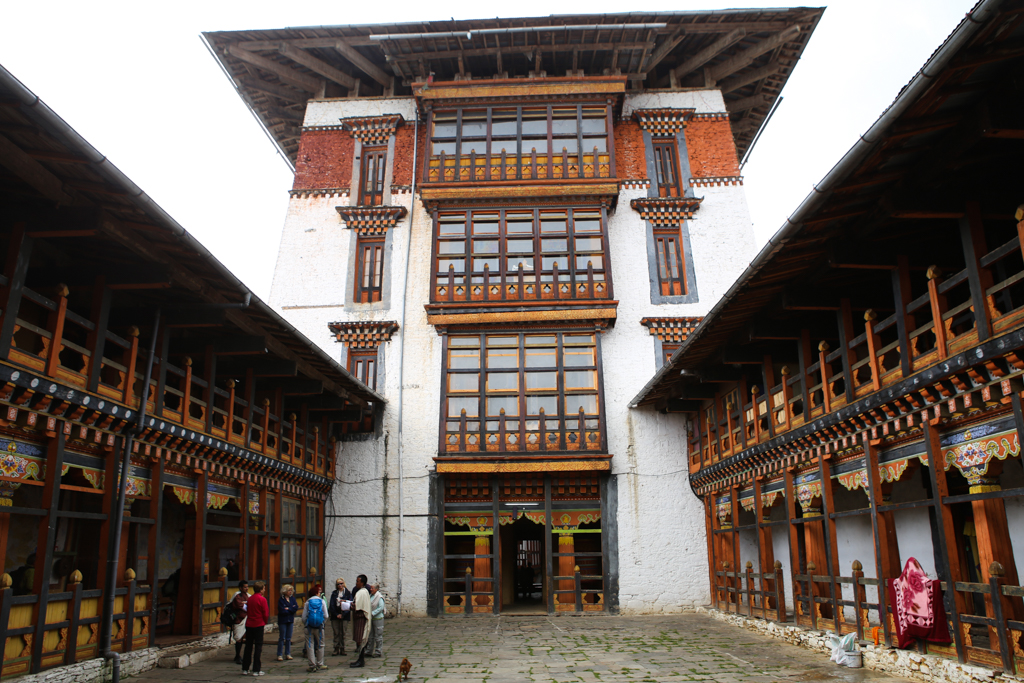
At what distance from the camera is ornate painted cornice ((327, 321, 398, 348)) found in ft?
58.7

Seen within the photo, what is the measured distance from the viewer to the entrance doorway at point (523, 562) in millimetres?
18828

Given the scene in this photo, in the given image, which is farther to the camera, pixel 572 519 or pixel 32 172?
pixel 572 519

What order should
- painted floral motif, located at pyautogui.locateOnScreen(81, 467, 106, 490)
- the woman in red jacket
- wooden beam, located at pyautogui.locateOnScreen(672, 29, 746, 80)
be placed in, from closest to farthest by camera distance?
painted floral motif, located at pyautogui.locateOnScreen(81, 467, 106, 490), the woman in red jacket, wooden beam, located at pyautogui.locateOnScreen(672, 29, 746, 80)

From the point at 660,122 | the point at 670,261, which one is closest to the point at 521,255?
the point at 670,261

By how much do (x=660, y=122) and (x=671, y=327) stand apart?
5.89m

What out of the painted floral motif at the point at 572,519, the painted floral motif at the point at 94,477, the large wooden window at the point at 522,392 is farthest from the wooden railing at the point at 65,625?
the painted floral motif at the point at 572,519

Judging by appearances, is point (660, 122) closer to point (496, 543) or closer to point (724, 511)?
point (724, 511)

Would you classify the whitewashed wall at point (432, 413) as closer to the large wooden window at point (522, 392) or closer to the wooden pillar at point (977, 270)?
the large wooden window at point (522, 392)

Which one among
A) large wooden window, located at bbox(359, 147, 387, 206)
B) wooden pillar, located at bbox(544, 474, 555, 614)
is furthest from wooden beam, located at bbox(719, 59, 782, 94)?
wooden pillar, located at bbox(544, 474, 555, 614)

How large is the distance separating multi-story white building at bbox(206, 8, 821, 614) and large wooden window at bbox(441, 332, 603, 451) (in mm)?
48

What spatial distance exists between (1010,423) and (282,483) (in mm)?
11597

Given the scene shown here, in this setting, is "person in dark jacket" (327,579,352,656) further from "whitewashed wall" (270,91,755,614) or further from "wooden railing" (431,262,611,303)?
"wooden railing" (431,262,611,303)

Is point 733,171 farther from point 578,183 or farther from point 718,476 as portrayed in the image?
point 718,476

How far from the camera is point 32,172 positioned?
6.75 meters
